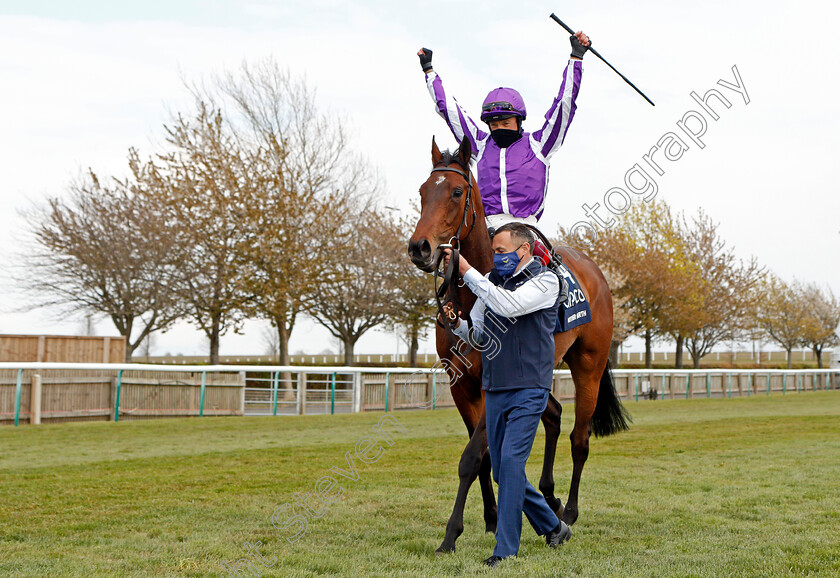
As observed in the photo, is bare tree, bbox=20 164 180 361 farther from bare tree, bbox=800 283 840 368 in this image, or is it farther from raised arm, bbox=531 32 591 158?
bare tree, bbox=800 283 840 368

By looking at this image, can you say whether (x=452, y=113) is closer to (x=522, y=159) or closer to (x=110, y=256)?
(x=522, y=159)

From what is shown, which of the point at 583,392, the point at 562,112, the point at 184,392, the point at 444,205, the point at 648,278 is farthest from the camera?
the point at 648,278

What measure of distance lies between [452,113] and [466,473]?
2.21m

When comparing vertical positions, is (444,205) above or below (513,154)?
below

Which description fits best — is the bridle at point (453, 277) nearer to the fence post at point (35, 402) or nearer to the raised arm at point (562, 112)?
the raised arm at point (562, 112)

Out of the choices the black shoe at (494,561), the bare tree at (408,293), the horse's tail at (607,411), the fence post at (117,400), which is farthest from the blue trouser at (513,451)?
the bare tree at (408,293)

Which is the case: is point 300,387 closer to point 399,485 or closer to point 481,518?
point 399,485

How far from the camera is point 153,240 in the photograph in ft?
76.6

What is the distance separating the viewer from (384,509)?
530 cm

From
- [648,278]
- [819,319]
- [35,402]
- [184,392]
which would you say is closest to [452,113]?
[35,402]

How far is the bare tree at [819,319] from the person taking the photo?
4594 cm

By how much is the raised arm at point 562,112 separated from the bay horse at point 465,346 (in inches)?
27.4

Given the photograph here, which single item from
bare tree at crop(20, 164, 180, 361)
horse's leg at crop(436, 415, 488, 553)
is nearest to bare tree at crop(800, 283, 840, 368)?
bare tree at crop(20, 164, 180, 361)

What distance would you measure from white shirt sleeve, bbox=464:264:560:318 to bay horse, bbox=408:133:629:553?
9.2 inches
